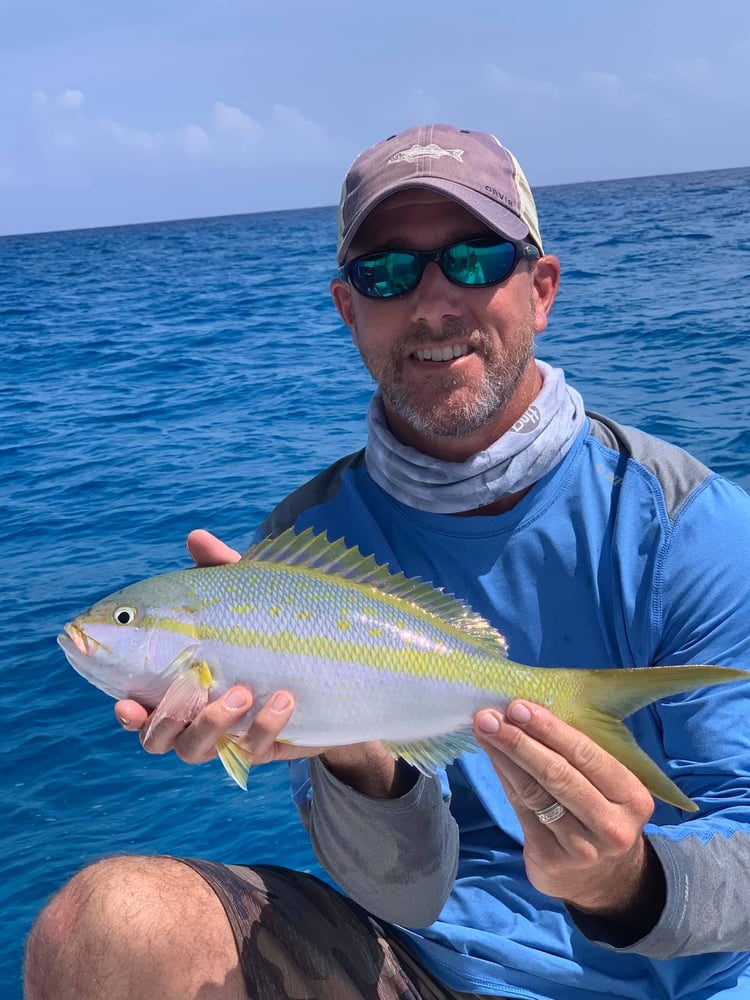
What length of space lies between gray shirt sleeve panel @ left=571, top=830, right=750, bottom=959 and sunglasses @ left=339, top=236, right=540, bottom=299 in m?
1.86

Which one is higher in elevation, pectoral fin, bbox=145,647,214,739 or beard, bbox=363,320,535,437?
beard, bbox=363,320,535,437

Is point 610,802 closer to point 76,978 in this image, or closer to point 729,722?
point 729,722

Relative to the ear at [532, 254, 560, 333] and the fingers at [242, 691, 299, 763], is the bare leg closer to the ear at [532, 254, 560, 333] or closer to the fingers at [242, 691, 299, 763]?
the fingers at [242, 691, 299, 763]

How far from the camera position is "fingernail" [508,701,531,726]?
7.41 feet

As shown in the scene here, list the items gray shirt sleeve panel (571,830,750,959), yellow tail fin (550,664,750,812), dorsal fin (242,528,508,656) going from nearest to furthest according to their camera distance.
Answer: yellow tail fin (550,664,750,812)
gray shirt sleeve panel (571,830,750,959)
dorsal fin (242,528,508,656)

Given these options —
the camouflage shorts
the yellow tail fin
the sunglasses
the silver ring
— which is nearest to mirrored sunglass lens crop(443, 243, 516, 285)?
the sunglasses

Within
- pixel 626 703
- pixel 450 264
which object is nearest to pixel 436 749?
pixel 626 703

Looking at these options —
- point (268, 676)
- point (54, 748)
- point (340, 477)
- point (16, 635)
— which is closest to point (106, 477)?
point (16, 635)

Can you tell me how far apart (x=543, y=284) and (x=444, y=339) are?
22.5 inches

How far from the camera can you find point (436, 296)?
128 inches

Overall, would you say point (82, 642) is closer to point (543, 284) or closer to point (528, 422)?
point (528, 422)

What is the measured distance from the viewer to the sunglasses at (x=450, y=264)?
3.24 metres

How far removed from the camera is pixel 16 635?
27.9 feet

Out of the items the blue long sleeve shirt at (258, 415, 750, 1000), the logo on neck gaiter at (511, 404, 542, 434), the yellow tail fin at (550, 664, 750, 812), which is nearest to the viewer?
the yellow tail fin at (550, 664, 750, 812)
